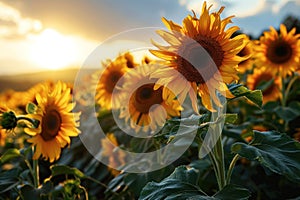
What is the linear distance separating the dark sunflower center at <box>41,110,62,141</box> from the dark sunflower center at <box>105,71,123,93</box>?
831 mm

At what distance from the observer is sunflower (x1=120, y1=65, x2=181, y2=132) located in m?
2.40

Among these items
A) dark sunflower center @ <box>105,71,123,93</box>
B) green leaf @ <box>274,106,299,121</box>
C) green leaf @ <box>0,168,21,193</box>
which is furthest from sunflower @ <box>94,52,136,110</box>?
green leaf @ <box>274,106,299,121</box>

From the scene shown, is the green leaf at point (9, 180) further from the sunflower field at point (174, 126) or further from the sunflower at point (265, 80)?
the sunflower at point (265, 80)

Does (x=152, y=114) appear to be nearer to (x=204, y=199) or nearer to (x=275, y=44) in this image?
(x=204, y=199)

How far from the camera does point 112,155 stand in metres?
2.74

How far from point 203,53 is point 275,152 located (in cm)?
44

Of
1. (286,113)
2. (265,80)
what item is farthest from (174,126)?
(265,80)

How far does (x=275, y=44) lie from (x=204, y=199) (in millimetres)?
2338

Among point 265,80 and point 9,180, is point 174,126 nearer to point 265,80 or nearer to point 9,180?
point 9,180

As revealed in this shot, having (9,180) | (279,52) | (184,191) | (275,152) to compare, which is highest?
(279,52)

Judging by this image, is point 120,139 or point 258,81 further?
point 258,81

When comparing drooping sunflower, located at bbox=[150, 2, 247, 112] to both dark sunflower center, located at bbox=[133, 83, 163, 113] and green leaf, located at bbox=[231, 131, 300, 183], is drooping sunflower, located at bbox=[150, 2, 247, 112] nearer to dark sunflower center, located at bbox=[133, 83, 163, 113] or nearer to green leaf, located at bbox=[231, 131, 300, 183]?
green leaf, located at bbox=[231, 131, 300, 183]

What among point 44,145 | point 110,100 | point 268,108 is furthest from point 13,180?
point 268,108

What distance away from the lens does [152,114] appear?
2.46 metres
